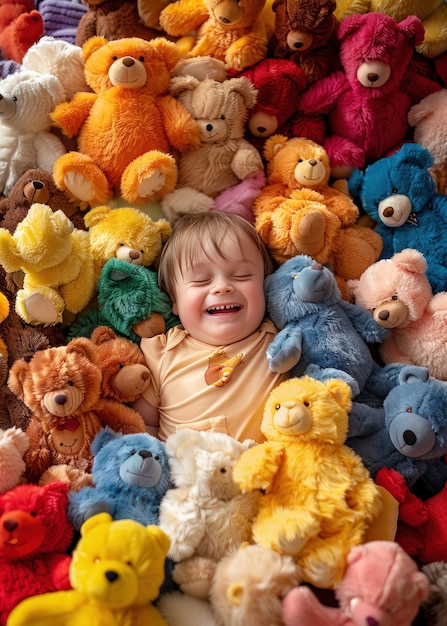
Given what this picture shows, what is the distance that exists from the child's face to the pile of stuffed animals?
0.16 feet

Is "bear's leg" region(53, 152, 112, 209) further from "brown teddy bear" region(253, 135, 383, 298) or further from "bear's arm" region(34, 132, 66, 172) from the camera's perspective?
"brown teddy bear" region(253, 135, 383, 298)

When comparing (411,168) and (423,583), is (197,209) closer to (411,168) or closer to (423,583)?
(411,168)

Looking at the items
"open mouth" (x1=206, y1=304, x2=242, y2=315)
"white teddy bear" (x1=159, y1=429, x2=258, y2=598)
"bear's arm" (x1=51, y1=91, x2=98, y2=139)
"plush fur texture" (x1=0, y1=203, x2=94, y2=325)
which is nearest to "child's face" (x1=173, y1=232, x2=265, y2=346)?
"open mouth" (x1=206, y1=304, x2=242, y2=315)

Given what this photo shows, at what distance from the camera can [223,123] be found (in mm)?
1434

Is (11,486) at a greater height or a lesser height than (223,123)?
lesser

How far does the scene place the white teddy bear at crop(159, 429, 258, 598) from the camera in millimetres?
958

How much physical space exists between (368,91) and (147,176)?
1.89ft

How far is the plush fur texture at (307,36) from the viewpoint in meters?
1.40

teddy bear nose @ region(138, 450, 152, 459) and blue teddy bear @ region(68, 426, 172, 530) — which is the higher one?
teddy bear nose @ region(138, 450, 152, 459)

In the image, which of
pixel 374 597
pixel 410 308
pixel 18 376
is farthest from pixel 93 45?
pixel 374 597

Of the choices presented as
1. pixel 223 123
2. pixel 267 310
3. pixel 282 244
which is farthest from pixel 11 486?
pixel 223 123

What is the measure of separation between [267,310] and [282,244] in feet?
0.51

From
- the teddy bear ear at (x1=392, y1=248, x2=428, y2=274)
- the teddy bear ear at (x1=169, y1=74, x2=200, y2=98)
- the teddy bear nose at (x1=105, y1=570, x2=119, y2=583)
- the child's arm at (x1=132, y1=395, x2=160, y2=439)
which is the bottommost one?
the child's arm at (x1=132, y1=395, x2=160, y2=439)

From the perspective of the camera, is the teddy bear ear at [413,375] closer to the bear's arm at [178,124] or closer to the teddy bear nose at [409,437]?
the teddy bear nose at [409,437]
